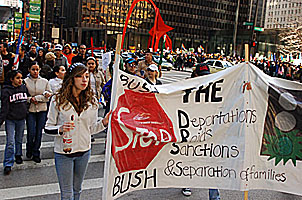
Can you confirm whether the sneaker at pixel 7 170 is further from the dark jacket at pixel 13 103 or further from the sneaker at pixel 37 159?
the dark jacket at pixel 13 103

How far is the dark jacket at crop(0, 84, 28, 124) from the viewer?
5590mm

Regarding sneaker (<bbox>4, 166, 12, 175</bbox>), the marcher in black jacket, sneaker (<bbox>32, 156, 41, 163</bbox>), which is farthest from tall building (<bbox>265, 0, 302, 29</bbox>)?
sneaker (<bbox>4, 166, 12, 175</bbox>)

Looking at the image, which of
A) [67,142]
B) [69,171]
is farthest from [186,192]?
[67,142]

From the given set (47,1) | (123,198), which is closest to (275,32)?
(123,198)

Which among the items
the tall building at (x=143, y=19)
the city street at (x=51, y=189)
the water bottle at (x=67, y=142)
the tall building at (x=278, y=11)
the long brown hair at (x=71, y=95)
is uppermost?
the tall building at (x=278, y=11)

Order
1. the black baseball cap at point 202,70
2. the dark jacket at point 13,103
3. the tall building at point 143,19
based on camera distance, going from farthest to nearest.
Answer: the tall building at point 143,19 < the dark jacket at point 13,103 < the black baseball cap at point 202,70

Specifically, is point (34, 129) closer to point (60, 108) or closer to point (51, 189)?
point (51, 189)

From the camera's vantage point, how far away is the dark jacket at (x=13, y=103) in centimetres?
559

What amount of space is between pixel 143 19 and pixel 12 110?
302 ft

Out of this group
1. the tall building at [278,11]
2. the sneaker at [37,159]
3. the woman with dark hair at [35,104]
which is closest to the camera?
the woman with dark hair at [35,104]

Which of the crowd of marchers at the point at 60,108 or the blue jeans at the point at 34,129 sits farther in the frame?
the blue jeans at the point at 34,129

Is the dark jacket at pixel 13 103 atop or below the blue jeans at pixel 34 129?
atop

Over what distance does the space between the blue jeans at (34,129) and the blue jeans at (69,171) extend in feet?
8.75

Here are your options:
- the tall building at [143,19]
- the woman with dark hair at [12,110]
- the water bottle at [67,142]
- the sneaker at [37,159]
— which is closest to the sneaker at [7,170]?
the woman with dark hair at [12,110]
